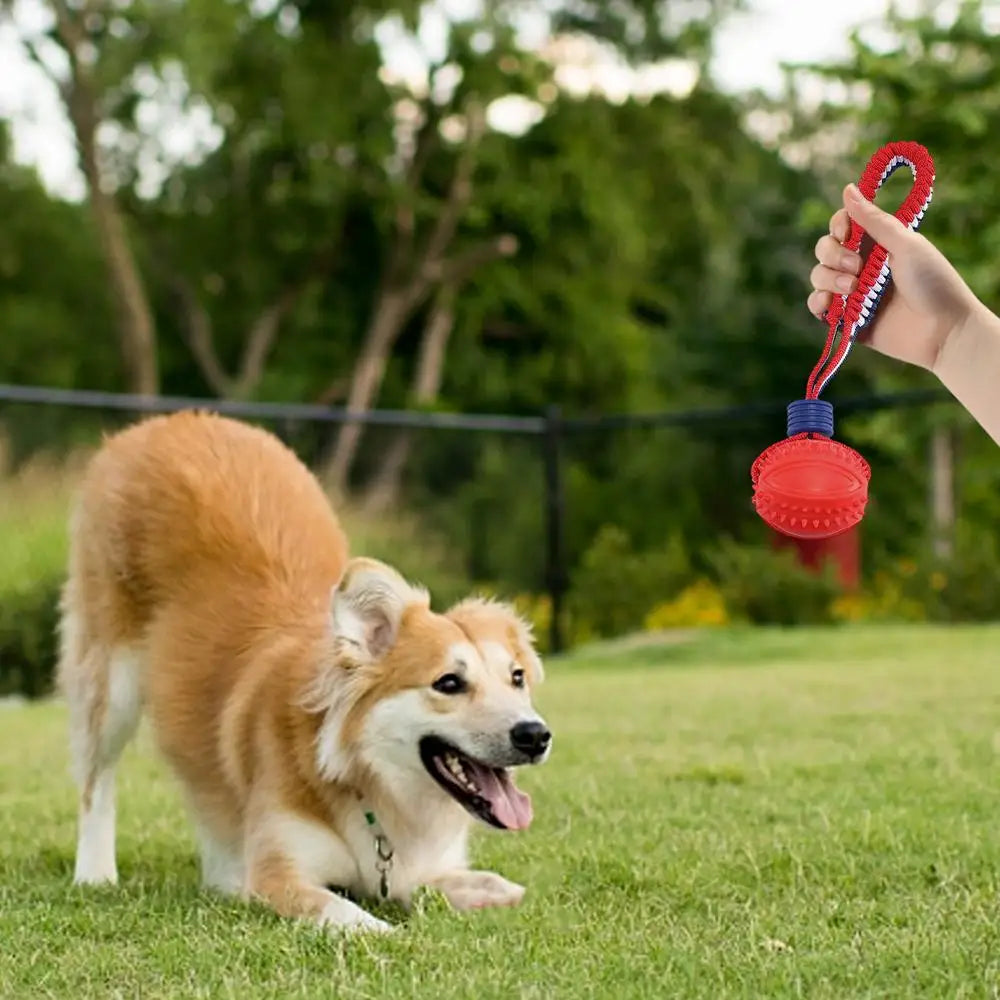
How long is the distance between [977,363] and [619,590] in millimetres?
10630

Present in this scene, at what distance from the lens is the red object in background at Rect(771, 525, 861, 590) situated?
1402 centimetres

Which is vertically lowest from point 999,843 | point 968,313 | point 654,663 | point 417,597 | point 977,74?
point 654,663

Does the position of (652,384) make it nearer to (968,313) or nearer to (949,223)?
(949,223)

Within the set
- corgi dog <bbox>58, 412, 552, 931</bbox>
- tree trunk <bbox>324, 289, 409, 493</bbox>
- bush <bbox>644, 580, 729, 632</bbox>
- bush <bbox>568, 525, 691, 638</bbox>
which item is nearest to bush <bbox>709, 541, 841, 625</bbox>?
bush <bbox>644, 580, 729, 632</bbox>

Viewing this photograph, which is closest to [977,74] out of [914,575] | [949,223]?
[949,223]

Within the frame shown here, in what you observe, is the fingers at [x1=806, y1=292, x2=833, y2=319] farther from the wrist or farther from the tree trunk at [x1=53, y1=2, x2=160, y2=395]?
the tree trunk at [x1=53, y1=2, x2=160, y2=395]

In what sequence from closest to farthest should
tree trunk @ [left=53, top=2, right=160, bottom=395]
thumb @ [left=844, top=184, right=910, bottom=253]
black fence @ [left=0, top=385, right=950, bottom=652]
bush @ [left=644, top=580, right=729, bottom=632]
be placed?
1. thumb @ [left=844, top=184, right=910, bottom=253]
2. black fence @ [left=0, top=385, right=950, bottom=652]
3. bush @ [left=644, top=580, right=729, bottom=632]
4. tree trunk @ [left=53, top=2, right=160, bottom=395]

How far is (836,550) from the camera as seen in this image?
15047 mm

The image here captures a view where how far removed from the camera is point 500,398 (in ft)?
87.4

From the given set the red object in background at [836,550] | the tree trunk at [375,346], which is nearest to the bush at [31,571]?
the red object in background at [836,550]

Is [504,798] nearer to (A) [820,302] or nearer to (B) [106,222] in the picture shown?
(A) [820,302]

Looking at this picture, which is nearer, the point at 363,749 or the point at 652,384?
the point at 363,749

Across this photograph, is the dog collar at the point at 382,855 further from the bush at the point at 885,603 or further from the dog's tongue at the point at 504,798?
the bush at the point at 885,603

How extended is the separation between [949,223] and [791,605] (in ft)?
21.1
